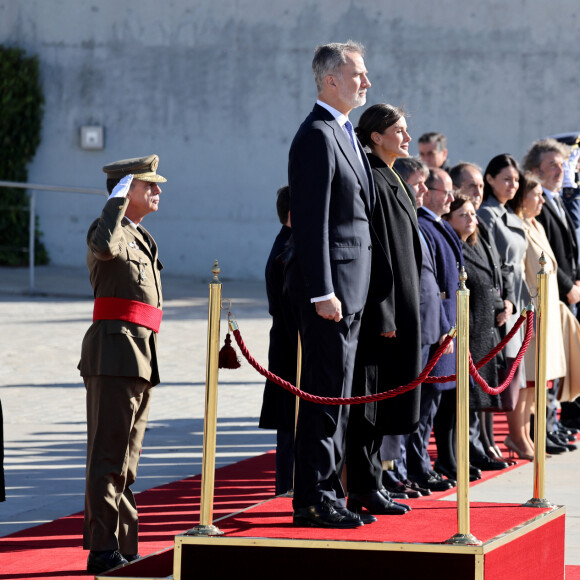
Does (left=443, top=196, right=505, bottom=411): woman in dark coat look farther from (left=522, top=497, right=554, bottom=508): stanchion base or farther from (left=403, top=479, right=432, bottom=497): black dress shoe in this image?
(left=522, top=497, right=554, bottom=508): stanchion base

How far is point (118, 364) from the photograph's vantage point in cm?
520

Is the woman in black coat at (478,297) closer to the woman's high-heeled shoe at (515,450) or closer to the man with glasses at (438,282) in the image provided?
the man with glasses at (438,282)

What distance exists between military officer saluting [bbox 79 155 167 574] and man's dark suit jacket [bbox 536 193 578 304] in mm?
4107

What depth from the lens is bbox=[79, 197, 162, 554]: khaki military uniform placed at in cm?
517

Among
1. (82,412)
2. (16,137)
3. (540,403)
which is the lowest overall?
(82,412)

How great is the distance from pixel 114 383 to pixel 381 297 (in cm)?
115

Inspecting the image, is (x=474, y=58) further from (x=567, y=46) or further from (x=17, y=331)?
(x=17, y=331)

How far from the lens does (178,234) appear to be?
20.3 meters

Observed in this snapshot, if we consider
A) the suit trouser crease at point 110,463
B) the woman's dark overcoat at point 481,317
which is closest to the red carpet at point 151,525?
the suit trouser crease at point 110,463

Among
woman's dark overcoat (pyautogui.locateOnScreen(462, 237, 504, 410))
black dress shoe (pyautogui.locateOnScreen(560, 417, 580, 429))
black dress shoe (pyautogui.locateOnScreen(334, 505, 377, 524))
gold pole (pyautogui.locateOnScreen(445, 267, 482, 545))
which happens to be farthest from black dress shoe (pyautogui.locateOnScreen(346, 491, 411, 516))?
black dress shoe (pyautogui.locateOnScreen(560, 417, 580, 429))

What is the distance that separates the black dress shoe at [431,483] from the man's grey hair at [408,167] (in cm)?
167

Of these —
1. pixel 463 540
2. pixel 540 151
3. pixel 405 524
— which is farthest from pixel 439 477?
pixel 540 151

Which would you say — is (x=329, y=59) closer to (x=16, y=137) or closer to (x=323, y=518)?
Result: (x=323, y=518)

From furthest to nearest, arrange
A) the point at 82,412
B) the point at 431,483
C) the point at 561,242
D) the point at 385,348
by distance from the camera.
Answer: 1. the point at 82,412
2. the point at 561,242
3. the point at 431,483
4. the point at 385,348
